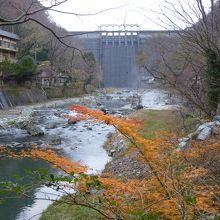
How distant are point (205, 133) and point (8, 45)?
101ft

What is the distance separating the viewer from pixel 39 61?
41.8m

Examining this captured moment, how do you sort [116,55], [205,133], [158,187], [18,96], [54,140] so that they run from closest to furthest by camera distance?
[158,187]
[205,133]
[54,140]
[18,96]
[116,55]

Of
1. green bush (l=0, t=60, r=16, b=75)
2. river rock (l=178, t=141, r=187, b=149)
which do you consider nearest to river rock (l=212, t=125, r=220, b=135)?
river rock (l=178, t=141, r=187, b=149)

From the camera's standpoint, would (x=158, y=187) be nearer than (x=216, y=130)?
Yes

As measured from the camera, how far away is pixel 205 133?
8398 mm

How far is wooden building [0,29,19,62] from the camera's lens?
113ft

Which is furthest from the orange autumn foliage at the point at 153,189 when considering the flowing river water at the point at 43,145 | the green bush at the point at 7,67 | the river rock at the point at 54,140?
the green bush at the point at 7,67

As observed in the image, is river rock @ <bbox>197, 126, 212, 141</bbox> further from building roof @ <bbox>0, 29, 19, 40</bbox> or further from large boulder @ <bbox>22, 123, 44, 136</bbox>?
building roof @ <bbox>0, 29, 19, 40</bbox>

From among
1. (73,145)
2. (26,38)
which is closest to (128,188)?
(73,145)

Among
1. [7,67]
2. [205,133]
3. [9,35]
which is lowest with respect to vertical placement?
[205,133]

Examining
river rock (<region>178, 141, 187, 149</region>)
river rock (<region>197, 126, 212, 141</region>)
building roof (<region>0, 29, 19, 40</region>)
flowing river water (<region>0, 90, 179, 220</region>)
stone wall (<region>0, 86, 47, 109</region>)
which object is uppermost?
building roof (<region>0, 29, 19, 40</region>)

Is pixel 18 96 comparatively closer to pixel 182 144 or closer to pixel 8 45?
pixel 8 45

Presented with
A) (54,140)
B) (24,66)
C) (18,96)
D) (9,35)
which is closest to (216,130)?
(54,140)

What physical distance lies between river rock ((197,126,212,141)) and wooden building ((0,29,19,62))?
28.2 meters
